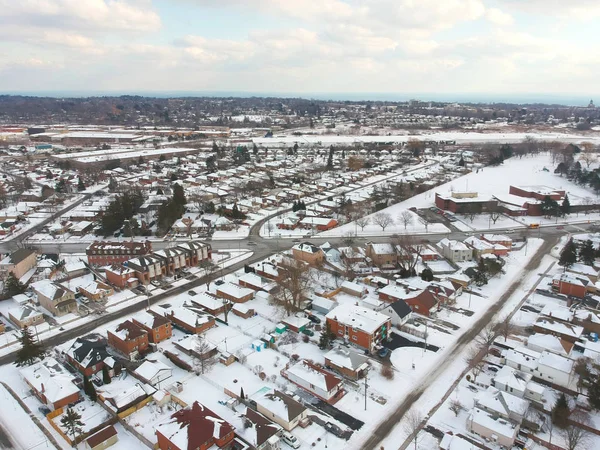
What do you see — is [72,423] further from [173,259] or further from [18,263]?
[18,263]

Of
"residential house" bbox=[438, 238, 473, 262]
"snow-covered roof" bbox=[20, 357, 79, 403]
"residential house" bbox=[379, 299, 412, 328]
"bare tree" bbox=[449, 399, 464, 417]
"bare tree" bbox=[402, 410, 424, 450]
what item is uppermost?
"residential house" bbox=[438, 238, 473, 262]

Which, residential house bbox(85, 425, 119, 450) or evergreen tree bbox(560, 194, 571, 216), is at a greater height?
evergreen tree bbox(560, 194, 571, 216)

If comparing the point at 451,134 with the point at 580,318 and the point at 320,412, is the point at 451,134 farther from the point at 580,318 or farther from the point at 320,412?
the point at 320,412

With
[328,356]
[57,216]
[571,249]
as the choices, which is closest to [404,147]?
[571,249]

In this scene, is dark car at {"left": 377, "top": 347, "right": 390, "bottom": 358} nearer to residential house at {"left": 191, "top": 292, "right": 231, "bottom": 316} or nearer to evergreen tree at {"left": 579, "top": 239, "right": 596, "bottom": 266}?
residential house at {"left": 191, "top": 292, "right": 231, "bottom": 316}

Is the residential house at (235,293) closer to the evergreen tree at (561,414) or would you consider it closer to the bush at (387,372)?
the bush at (387,372)

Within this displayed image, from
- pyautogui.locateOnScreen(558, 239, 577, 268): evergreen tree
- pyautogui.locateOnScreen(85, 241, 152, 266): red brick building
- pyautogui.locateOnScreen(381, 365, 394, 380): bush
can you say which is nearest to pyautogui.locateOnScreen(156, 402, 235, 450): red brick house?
pyautogui.locateOnScreen(381, 365, 394, 380): bush

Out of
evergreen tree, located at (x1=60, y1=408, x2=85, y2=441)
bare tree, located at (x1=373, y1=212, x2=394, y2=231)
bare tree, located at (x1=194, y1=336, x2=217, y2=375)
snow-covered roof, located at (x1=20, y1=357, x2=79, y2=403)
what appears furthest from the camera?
bare tree, located at (x1=373, y1=212, x2=394, y2=231)

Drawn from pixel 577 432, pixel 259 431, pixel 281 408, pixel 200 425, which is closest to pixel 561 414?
pixel 577 432
